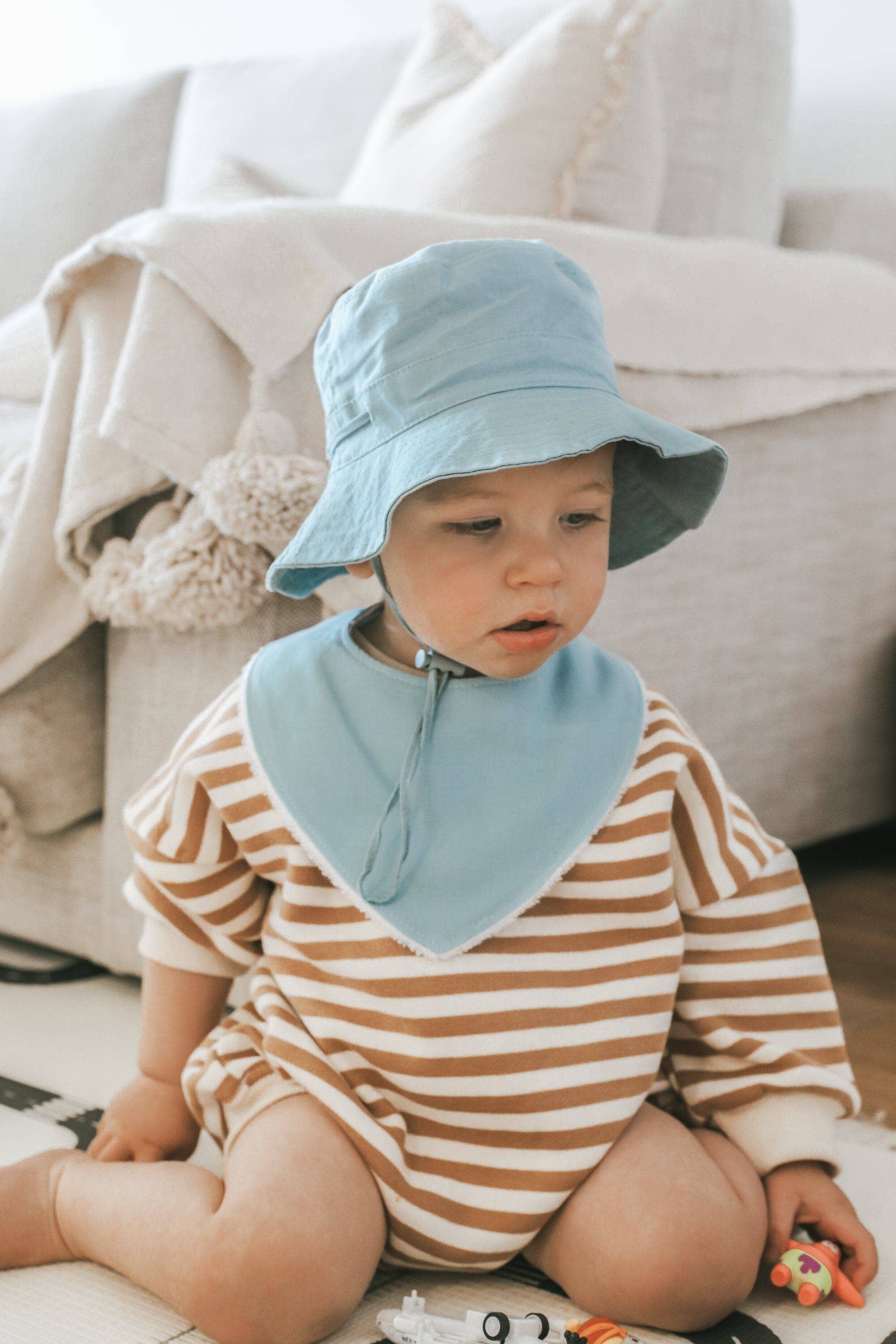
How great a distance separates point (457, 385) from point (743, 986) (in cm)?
35

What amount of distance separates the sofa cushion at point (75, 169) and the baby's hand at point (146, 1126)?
1401mm

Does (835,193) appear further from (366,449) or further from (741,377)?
(366,449)

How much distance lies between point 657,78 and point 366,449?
3.13 ft

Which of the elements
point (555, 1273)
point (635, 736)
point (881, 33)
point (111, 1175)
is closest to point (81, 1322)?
point (111, 1175)

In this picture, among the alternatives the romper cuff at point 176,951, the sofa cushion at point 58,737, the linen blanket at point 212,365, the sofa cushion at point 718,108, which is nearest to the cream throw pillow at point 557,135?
the sofa cushion at point 718,108

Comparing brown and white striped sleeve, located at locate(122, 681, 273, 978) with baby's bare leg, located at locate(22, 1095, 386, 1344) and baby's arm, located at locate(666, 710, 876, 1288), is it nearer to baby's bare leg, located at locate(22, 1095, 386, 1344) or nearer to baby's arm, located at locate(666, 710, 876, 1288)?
baby's bare leg, located at locate(22, 1095, 386, 1344)

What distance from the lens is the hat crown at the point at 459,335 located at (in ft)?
2.09

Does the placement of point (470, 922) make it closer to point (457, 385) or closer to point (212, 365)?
point (457, 385)

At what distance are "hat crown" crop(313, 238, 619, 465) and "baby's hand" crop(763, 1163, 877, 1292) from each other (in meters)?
0.42

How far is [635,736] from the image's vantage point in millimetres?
717

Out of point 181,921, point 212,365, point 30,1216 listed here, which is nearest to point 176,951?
point 181,921

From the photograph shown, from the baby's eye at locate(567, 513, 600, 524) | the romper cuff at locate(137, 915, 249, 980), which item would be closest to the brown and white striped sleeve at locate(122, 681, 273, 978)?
the romper cuff at locate(137, 915, 249, 980)

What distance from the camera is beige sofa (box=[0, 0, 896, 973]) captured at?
97cm

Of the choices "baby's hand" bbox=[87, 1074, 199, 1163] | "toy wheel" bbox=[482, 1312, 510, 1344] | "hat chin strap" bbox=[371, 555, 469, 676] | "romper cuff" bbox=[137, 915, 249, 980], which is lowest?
"baby's hand" bbox=[87, 1074, 199, 1163]
